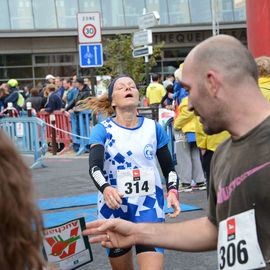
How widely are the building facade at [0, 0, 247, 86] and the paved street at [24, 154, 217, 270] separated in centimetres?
1451

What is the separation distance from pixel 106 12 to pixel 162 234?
27.6 m

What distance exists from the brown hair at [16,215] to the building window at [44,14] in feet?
91.3

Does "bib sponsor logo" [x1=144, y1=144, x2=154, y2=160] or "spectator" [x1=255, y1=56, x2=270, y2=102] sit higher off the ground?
"spectator" [x1=255, y1=56, x2=270, y2=102]

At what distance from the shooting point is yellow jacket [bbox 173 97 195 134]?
27.2 ft

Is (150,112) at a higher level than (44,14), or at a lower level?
lower

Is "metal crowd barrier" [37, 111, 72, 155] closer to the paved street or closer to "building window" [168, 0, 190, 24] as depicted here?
the paved street

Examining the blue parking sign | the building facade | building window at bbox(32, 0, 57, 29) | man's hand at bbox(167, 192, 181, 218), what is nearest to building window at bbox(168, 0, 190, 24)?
the building facade

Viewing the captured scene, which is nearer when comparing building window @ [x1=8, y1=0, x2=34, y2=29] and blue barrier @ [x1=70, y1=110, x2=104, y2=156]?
blue barrier @ [x1=70, y1=110, x2=104, y2=156]

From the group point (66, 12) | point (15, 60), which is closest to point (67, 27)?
point (66, 12)

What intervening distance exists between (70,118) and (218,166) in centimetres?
1257

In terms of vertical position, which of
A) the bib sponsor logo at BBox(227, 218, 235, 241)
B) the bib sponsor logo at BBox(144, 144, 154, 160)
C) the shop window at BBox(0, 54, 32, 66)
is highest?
the shop window at BBox(0, 54, 32, 66)

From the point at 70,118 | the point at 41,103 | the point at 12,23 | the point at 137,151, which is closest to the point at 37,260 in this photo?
the point at 137,151

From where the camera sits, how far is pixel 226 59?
2.01m

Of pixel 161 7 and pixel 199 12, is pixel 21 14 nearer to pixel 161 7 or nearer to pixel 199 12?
pixel 161 7
